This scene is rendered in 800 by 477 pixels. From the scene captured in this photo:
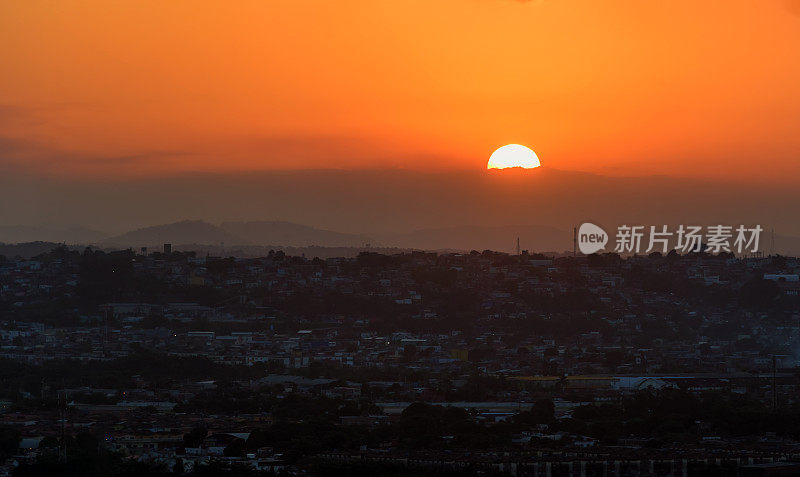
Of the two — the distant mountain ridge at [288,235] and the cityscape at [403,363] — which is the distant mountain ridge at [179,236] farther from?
the cityscape at [403,363]

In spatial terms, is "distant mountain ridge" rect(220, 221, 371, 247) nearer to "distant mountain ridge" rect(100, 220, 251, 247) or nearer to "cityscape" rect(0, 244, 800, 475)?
"distant mountain ridge" rect(100, 220, 251, 247)

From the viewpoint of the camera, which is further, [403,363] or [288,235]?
[288,235]

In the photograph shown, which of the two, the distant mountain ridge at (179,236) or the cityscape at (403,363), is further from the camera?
the distant mountain ridge at (179,236)

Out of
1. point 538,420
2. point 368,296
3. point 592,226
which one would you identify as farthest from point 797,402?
point 592,226

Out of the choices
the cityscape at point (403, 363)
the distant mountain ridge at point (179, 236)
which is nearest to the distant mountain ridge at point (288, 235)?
the distant mountain ridge at point (179, 236)

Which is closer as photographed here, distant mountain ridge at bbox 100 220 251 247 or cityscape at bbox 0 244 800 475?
cityscape at bbox 0 244 800 475

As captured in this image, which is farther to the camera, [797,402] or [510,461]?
[797,402]

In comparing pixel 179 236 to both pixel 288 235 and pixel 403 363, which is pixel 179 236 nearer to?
pixel 288 235

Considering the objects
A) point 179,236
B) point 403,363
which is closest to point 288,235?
point 179,236

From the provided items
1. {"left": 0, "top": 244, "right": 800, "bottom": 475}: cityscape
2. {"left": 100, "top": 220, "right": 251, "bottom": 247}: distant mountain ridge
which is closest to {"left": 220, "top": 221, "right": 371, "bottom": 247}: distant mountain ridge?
{"left": 100, "top": 220, "right": 251, "bottom": 247}: distant mountain ridge

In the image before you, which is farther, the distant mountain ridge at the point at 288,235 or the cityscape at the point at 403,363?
the distant mountain ridge at the point at 288,235

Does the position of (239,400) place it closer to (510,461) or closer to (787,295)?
(510,461)
